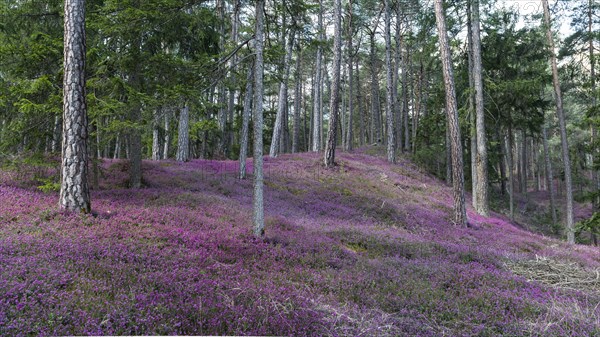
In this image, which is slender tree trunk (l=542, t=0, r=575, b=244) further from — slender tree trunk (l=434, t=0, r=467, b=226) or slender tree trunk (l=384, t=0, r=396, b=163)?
slender tree trunk (l=384, t=0, r=396, b=163)

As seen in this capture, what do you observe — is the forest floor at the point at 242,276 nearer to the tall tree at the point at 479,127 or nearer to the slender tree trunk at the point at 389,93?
the tall tree at the point at 479,127

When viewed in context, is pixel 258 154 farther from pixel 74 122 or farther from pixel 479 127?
pixel 479 127

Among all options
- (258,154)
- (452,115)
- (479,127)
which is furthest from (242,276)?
(479,127)

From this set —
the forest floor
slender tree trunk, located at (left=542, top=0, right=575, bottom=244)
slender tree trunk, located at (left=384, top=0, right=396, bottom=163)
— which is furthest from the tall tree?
slender tree trunk, located at (left=384, top=0, right=396, bottom=163)

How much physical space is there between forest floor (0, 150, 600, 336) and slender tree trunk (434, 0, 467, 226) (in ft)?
7.56

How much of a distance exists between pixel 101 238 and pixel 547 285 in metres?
9.30

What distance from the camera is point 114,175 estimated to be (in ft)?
38.3

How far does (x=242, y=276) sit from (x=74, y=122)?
4.98 meters

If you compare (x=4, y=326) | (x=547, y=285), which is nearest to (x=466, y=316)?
(x=547, y=285)

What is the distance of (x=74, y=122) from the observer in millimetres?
7270

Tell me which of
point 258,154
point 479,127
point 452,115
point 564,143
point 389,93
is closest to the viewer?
point 258,154

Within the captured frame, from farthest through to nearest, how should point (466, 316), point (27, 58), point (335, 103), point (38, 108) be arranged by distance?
point (335, 103), point (27, 58), point (38, 108), point (466, 316)

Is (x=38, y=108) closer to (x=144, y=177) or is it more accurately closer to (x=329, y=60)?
(x=144, y=177)

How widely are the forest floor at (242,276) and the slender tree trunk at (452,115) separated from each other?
230 cm
